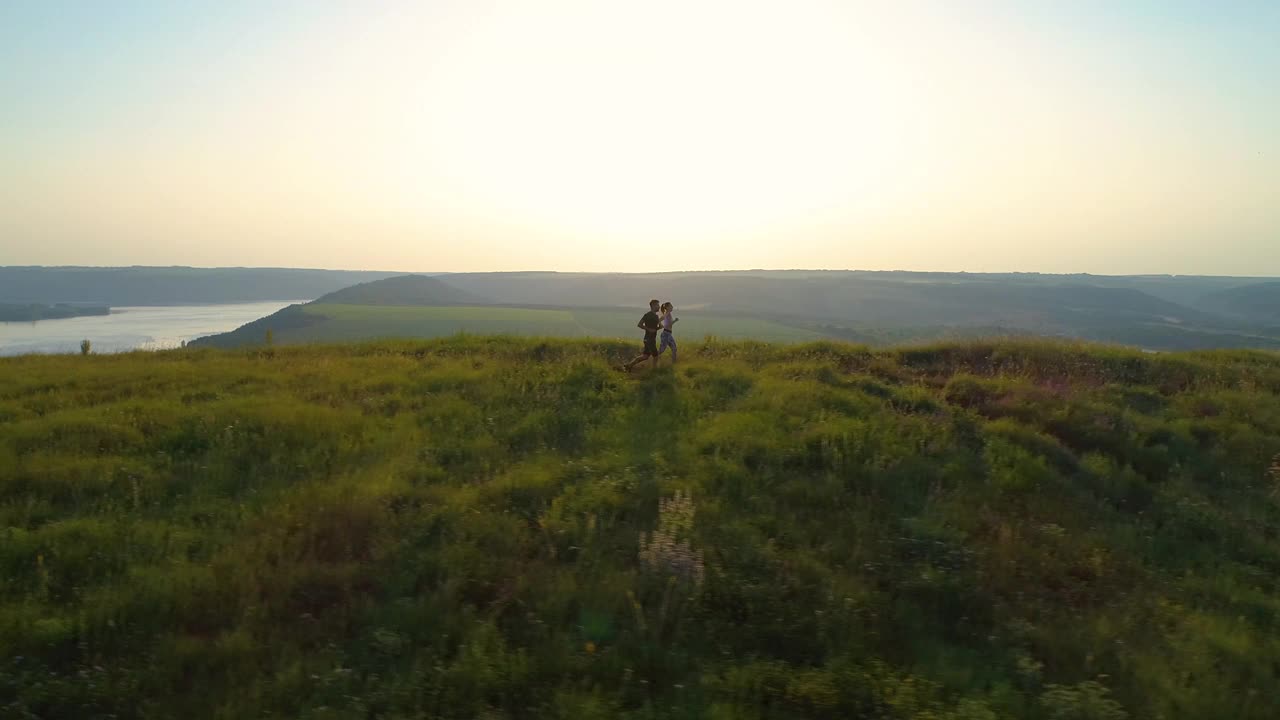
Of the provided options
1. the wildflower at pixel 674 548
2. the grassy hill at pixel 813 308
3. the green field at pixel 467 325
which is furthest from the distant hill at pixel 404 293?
the wildflower at pixel 674 548

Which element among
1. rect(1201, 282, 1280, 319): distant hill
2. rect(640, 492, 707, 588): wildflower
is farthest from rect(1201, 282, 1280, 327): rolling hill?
rect(640, 492, 707, 588): wildflower

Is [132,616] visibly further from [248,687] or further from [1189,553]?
[1189,553]

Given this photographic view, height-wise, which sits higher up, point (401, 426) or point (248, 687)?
point (401, 426)

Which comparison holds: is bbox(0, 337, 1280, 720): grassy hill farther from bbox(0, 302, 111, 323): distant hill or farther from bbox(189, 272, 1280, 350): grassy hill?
bbox(0, 302, 111, 323): distant hill

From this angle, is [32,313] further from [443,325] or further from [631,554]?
[631,554]

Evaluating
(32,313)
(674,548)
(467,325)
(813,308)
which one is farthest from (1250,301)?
(32,313)

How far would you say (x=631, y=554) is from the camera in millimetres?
6473

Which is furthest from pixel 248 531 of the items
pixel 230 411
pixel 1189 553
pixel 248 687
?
pixel 1189 553

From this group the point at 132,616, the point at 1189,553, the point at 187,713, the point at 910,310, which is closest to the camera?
the point at 187,713

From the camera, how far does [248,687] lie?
445cm

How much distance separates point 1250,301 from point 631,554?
23718cm

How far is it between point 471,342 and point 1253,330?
5361 inches

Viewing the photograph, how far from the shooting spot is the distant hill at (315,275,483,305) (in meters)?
145

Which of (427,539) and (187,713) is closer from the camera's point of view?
(187,713)
